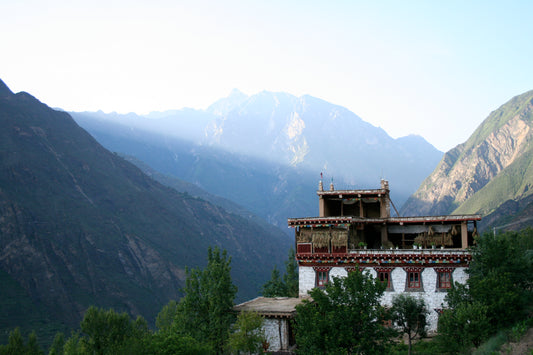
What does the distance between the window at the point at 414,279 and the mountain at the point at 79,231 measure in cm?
7023

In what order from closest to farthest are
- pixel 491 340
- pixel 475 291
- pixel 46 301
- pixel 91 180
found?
pixel 491 340
pixel 475 291
pixel 46 301
pixel 91 180

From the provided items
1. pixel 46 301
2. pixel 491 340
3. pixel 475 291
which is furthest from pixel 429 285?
pixel 46 301

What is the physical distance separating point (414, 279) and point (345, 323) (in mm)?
17109

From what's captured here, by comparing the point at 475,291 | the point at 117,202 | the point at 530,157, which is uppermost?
the point at 530,157

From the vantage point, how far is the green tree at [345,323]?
100ft

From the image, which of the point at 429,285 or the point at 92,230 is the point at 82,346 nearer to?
the point at 429,285

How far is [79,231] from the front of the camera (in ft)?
409

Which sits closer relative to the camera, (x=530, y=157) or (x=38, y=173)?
(x=38, y=173)

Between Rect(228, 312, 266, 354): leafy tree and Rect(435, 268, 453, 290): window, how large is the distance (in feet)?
55.3

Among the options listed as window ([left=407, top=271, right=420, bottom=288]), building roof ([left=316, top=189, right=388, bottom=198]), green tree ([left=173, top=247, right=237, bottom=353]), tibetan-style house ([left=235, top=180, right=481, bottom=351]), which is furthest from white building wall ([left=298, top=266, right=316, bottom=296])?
window ([left=407, top=271, right=420, bottom=288])

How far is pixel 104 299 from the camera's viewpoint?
112 meters

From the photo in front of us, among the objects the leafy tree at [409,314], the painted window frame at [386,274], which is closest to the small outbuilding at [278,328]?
the leafy tree at [409,314]

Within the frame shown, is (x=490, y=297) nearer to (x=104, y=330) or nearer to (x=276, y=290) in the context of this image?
(x=104, y=330)

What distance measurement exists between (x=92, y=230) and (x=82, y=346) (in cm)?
8784
